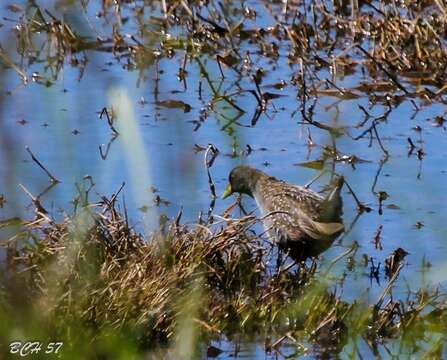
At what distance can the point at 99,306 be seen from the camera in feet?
16.0

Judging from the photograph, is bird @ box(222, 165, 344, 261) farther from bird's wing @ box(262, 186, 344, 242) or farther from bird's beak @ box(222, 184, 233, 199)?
bird's beak @ box(222, 184, 233, 199)

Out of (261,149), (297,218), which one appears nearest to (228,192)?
(297,218)

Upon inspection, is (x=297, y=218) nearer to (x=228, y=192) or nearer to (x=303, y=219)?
(x=303, y=219)

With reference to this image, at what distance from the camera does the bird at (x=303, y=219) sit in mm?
6422

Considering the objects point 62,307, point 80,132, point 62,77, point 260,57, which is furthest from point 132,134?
point 260,57

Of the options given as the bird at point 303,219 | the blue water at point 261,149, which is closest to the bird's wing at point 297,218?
the bird at point 303,219

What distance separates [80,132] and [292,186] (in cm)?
133

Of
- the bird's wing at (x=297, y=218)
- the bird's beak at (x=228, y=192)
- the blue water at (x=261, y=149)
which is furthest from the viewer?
the bird's beak at (x=228, y=192)

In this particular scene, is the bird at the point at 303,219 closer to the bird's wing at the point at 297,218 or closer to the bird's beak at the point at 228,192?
the bird's wing at the point at 297,218

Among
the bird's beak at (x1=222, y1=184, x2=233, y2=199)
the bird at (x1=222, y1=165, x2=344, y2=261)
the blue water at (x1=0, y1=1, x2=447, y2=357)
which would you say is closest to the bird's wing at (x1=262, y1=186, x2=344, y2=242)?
the bird at (x1=222, y1=165, x2=344, y2=261)

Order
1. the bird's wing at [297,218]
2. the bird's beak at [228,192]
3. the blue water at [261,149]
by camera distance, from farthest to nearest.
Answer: the bird's beak at [228,192], the bird's wing at [297,218], the blue water at [261,149]

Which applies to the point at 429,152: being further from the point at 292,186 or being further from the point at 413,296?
the point at 413,296

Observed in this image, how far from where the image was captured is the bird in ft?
21.1

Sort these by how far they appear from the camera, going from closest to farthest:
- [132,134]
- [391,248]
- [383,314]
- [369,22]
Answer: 1. [132,134]
2. [383,314]
3. [391,248]
4. [369,22]
